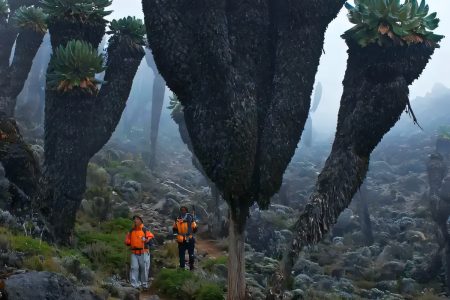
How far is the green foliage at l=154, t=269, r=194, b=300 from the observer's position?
34.0ft

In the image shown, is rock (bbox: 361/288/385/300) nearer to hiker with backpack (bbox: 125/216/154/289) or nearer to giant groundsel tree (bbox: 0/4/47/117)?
hiker with backpack (bbox: 125/216/154/289)

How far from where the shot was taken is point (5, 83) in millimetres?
20281

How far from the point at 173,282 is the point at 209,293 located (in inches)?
45.9

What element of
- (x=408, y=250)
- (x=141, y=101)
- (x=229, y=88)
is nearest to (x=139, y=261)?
(x=229, y=88)

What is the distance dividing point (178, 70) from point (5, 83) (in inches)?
575

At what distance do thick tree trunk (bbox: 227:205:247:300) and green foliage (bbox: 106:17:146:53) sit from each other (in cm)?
699

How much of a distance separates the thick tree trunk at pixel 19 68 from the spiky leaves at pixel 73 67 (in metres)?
8.10

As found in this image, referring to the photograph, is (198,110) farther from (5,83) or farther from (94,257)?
(5,83)

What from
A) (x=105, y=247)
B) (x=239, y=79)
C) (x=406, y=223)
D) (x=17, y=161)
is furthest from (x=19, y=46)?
(x=406, y=223)

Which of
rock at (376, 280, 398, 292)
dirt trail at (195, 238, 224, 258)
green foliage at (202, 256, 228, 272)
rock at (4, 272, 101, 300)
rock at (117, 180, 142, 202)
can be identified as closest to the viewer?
rock at (4, 272, 101, 300)

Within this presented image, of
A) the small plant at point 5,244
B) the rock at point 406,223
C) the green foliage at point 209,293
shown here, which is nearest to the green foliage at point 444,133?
the rock at point 406,223

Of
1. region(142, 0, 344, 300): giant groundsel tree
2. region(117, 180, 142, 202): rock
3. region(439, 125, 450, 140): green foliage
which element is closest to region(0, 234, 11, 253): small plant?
region(142, 0, 344, 300): giant groundsel tree

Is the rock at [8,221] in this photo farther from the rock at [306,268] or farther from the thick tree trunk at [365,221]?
the thick tree trunk at [365,221]

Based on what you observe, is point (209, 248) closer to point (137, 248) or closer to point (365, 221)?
point (137, 248)
